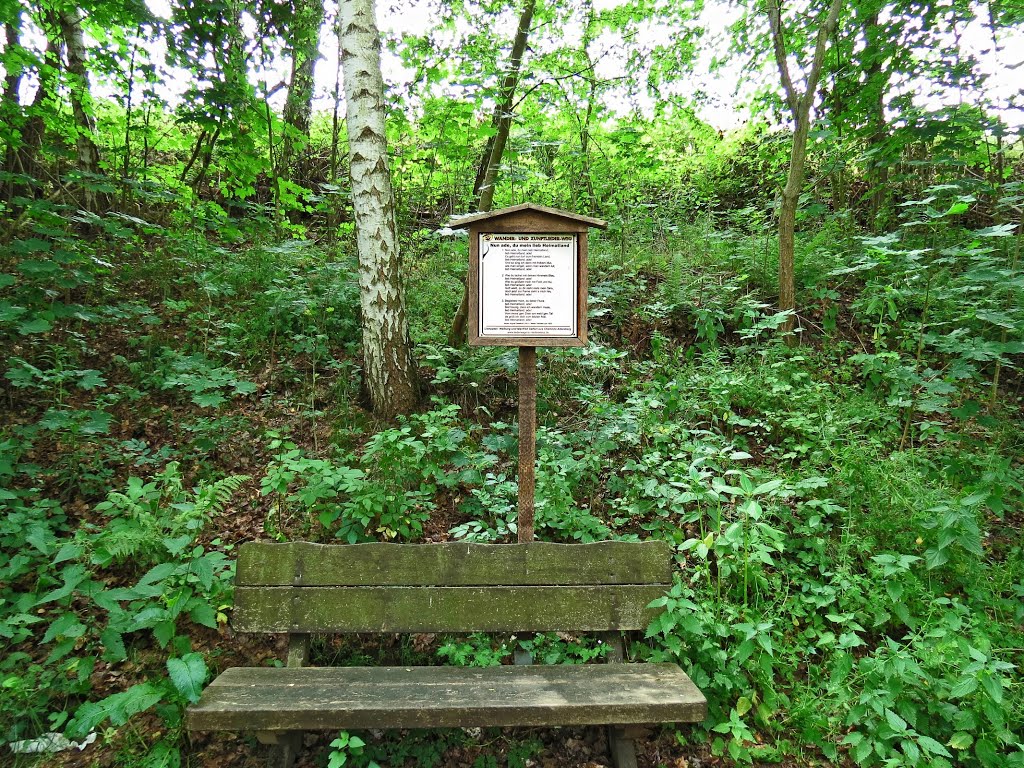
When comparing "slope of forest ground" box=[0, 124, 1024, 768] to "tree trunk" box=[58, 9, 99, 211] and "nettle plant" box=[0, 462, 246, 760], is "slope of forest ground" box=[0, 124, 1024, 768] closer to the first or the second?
"nettle plant" box=[0, 462, 246, 760]

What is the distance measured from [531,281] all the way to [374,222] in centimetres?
224

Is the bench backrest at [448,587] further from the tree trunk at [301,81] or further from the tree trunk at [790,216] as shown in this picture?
the tree trunk at [301,81]

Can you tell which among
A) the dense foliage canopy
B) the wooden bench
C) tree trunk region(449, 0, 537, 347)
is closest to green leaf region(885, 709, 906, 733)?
the dense foliage canopy

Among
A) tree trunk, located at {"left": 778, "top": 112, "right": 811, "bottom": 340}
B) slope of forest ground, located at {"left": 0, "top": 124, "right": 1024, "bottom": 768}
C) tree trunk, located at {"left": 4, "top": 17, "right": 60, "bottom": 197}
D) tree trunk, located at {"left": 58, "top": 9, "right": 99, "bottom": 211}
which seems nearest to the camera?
slope of forest ground, located at {"left": 0, "top": 124, "right": 1024, "bottom": 768}

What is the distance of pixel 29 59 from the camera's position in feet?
16.7

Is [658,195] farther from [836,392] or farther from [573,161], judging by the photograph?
[836,392]

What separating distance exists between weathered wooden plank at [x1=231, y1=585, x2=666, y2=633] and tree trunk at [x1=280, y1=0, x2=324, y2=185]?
6593 mm

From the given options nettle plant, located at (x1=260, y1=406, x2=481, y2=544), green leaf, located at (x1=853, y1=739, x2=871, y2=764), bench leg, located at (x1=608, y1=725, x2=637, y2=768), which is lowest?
bench leg, located at (x1=608, y1=725, x2=637, y2=768)

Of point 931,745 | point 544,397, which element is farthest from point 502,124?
point 931,745

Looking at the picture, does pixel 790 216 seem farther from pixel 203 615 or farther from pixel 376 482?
pixel 203 615

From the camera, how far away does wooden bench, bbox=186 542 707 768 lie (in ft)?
8.23

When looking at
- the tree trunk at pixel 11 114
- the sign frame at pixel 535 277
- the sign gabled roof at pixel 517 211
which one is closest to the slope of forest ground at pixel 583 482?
the tree trunk at pixel 11 114

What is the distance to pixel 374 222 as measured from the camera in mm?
4605

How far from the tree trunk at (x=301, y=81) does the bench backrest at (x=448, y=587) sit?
255 inches
